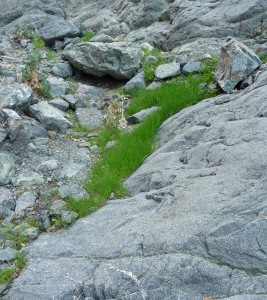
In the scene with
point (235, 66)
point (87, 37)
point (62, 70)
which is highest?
point (235, 66)

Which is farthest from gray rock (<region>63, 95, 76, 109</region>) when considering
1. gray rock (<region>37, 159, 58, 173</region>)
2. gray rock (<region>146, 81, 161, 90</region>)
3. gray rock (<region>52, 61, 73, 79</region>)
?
gray rock (<region>37, 159, 58, 173</region>)

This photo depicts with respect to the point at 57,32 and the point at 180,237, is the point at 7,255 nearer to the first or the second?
the point at 180,237

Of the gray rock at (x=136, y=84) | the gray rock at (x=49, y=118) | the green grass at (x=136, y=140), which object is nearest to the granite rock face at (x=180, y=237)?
the green grass at (x=136, y=140)

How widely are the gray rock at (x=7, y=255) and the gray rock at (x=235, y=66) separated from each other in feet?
14.6

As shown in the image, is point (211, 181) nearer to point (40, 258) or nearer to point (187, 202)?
point (187, 202)

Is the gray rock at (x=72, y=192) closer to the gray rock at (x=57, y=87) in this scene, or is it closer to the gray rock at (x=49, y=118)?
the gray rock at (x=49, y=118)

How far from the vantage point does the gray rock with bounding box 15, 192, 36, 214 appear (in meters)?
4.42

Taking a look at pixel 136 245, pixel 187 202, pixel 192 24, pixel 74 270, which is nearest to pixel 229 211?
pixel 187 202

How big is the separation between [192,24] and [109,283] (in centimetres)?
869

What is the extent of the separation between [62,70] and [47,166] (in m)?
4.64

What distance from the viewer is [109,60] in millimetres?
8727

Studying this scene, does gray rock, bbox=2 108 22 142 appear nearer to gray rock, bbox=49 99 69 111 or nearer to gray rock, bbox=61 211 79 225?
gray rock, bbox=49 99 69 111

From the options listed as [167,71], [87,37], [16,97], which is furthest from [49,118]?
[87,37]

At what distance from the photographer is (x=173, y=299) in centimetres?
244
